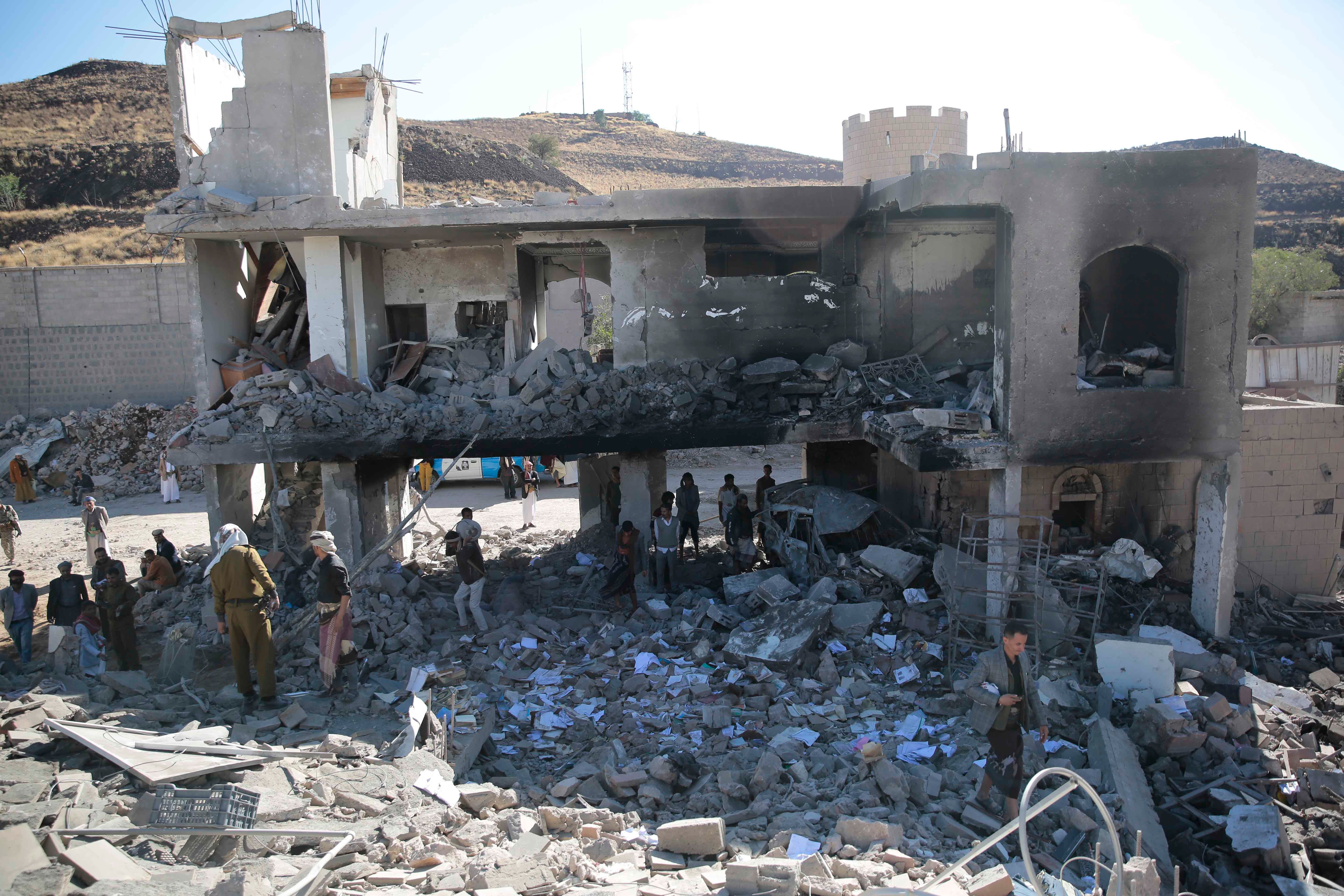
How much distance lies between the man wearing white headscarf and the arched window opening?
10.1m

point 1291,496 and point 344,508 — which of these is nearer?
point 1291,496

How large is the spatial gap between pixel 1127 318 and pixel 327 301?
42.0 feet

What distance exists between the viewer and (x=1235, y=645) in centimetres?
1157

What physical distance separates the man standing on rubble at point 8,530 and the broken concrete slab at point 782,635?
14307mm

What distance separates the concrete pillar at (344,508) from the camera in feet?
45.1

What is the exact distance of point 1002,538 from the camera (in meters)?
10.9

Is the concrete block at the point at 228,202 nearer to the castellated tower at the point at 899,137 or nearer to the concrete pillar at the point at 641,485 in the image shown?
the concrete pillar at the point at 641,485

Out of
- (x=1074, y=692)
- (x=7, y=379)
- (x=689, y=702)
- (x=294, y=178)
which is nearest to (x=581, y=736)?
(x=689, y=702)

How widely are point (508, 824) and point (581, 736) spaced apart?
7.87 feet

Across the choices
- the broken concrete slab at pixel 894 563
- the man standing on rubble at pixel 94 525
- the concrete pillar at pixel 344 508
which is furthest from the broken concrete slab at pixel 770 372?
the man standing on rubble at pixel 94 525

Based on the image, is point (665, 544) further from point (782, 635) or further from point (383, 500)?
point (383, 500)

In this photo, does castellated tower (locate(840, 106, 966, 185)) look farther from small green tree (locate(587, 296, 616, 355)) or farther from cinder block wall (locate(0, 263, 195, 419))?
cinder block wall (locate(0, 263, 195, 419))

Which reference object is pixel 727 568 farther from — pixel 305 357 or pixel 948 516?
pixel 305 357

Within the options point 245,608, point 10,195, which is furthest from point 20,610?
point 10,195
